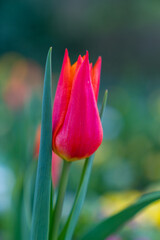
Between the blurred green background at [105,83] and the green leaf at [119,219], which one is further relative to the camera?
the blurred green background at [105,83]

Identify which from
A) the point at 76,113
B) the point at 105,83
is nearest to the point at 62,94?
the point at 76,113

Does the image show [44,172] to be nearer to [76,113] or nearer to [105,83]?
[76,113]

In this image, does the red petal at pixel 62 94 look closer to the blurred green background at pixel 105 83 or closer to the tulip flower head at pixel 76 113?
the tulip flower head at pixel 76 113

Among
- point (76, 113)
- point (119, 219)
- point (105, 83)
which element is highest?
point (105, 83)

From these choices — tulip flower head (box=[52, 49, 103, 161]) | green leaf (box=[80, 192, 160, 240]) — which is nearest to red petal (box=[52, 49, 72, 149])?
tulip flower head (box=[52, 49, 103, 161])

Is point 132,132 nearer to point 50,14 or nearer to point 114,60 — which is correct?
point 114,60

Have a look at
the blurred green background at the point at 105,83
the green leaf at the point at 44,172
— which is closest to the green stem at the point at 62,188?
the green leaf at the point at 44,172

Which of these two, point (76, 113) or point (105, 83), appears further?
point (105, 83)
